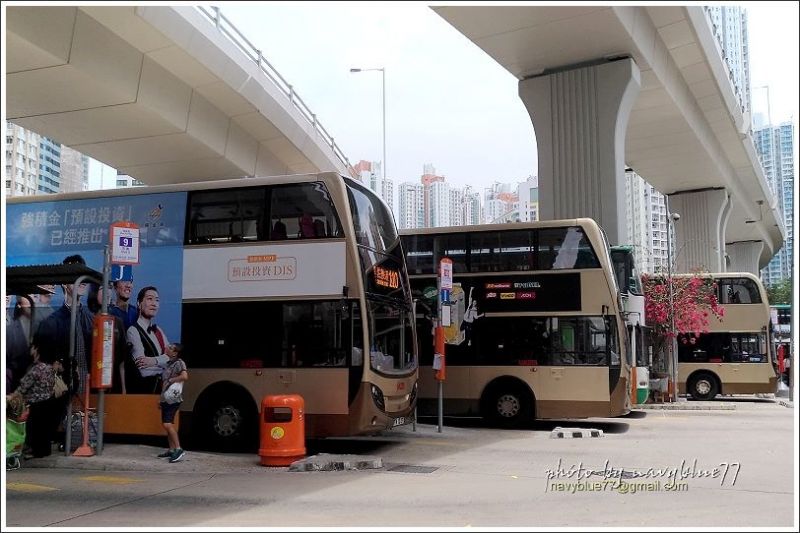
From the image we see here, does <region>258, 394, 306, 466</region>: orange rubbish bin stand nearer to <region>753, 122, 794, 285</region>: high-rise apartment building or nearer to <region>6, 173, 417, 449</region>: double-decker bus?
<region>6, 173, 417, 449</region>: double-decker bus

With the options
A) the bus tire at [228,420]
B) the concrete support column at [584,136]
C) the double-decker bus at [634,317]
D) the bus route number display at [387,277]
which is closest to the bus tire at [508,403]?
the double-decker bus at [634,317]

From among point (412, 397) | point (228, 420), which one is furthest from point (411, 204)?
point (228, 420)

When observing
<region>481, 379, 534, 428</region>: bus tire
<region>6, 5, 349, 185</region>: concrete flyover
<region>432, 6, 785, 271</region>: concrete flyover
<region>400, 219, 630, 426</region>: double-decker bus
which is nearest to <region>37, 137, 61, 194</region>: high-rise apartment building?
<region>6, 5, 349, 185</region>: concrete flyover

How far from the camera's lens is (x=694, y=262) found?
39000 millimetres

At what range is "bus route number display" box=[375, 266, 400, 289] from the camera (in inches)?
444

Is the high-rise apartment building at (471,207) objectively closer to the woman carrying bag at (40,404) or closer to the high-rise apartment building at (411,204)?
the high-rise apartment building at (411,204)

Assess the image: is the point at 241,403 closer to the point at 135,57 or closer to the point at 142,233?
the point at 142,233

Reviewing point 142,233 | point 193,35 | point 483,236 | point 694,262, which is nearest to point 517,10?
point 483,236

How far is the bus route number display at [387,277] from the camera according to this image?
37.0ft

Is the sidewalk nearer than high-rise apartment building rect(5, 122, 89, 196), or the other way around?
the sidewalk

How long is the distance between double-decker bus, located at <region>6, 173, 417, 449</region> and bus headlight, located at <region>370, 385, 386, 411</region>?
2cm

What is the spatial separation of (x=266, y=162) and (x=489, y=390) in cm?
1089

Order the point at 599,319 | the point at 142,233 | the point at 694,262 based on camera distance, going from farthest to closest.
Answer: the point at 694,262 → the point at 599,319 → the point at 142,233

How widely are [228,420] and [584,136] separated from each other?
1391 centimetres
